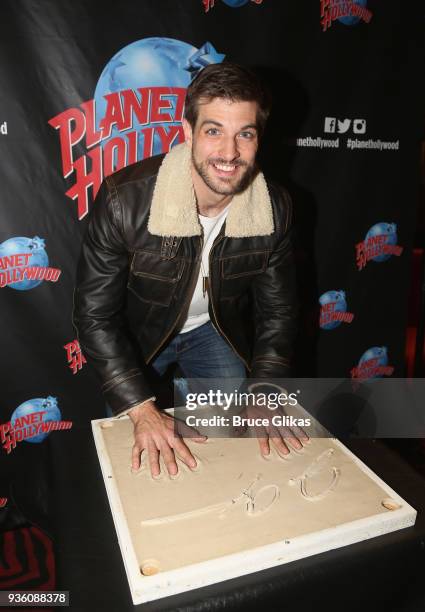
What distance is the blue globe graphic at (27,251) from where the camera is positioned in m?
1.74

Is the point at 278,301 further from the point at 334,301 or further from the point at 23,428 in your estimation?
the point at 23,428

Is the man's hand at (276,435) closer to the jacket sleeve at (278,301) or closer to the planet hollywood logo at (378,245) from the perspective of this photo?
the jacket sleeve at (278,301)

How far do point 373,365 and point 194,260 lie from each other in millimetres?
1638

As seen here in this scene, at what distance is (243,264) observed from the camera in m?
1.40

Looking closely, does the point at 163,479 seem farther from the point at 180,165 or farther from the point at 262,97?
the point at 262,97

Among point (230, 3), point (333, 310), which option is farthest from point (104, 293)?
point (333, 310)

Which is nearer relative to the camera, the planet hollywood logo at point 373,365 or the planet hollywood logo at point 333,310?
the planet hollywood logo at point 333,310

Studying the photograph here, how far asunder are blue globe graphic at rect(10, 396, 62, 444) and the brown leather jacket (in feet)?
2.36

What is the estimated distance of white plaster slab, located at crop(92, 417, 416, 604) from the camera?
68 centimetres

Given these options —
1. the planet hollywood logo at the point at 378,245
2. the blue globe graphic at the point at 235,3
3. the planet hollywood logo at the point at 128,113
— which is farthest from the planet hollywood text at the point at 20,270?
the planet hollywood logo at the point at 378,245

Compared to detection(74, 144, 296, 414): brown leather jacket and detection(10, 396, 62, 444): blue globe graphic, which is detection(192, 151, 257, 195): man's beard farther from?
detection(10, 396, 62, 444): blue globe graphic

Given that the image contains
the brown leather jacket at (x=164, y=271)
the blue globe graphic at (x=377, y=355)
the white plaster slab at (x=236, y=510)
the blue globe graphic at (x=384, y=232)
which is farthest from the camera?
the blue globe graphic at (x=377, y=355)

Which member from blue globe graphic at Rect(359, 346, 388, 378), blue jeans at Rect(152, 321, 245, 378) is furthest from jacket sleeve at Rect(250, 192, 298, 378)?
blue globe graphic at Rect(359, 346, 388, 378)

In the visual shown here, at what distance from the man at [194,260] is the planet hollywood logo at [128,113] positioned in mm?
500
